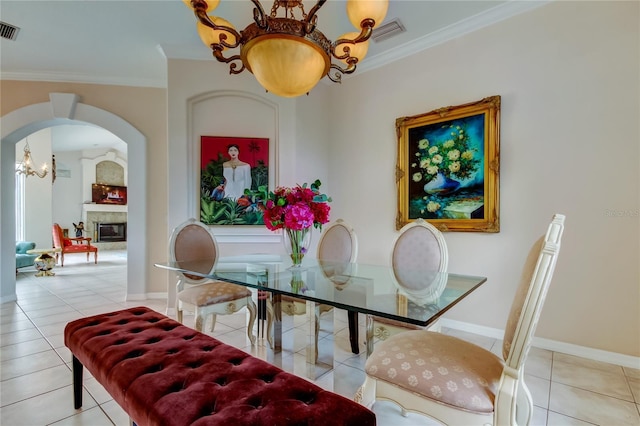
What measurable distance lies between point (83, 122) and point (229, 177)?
7.51 feet

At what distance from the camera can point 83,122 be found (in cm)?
391

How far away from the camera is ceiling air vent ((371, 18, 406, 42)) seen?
280cm

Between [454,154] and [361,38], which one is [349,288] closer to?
[361,38]

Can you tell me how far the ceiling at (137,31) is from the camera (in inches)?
103

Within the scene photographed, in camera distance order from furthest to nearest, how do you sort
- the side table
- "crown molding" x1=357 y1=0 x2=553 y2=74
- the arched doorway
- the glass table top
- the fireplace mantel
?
the fireplace mantel → the side table → the arched doorway → "crown molding" x1=357 y1=0 x2=553 y2=74 → the glass table top

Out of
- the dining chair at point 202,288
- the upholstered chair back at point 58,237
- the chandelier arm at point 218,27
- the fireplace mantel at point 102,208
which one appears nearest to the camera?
the chandelier arm at point 218,27

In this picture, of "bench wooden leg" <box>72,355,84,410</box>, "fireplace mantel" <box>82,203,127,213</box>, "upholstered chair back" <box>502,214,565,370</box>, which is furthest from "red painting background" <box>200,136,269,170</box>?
"fireplace mantel" <box>82,203,127,213</box>

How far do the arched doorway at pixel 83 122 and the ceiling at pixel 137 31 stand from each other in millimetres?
437

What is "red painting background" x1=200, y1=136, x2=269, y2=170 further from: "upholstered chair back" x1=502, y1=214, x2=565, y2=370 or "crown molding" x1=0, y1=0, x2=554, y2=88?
"upholstered chair back" x1=502, y1=214, x2=565, y2=370

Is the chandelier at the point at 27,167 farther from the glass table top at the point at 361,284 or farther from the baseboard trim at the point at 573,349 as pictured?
the baseboard trim at the point at 573,349

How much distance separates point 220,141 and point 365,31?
2.29m

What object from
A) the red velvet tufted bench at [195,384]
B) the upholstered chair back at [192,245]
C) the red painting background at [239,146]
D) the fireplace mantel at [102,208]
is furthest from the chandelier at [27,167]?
the red velvet tufted bench at [195,384]

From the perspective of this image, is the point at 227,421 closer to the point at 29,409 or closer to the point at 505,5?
the point at 29,409

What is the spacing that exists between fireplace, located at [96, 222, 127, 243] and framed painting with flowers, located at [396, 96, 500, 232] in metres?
11.1
